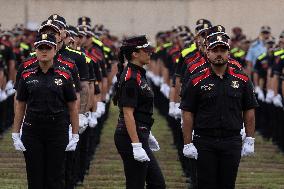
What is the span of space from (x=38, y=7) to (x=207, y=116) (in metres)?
31.2

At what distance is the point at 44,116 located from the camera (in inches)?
376

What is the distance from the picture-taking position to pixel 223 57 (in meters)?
9.23

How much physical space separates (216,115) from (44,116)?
1.60m

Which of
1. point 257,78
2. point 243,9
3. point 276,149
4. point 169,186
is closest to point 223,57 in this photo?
point 169,186

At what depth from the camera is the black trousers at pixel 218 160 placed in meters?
9.20

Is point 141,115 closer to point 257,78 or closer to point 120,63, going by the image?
point 120,63

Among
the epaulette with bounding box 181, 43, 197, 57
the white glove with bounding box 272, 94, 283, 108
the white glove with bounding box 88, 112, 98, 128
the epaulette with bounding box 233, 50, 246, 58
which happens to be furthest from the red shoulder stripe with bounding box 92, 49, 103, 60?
the epaulette with bounding box 233, 50, 246, 58

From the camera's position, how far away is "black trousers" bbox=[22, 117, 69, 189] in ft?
31.3

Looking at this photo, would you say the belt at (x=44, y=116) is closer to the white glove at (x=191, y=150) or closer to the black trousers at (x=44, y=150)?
the black trousers at (x=44, y=150)

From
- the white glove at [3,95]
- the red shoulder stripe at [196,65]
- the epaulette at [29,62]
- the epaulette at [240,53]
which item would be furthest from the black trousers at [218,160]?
the epaulette at [240,53]

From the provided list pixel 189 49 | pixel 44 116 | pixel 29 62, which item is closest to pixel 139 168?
pixel 44 116

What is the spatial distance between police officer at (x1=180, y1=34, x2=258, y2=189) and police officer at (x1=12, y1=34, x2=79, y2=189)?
3.85 ft

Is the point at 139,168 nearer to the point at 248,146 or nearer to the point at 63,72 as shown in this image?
the point at 248,146

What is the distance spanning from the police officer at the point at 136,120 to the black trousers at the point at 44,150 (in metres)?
0.66
